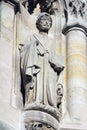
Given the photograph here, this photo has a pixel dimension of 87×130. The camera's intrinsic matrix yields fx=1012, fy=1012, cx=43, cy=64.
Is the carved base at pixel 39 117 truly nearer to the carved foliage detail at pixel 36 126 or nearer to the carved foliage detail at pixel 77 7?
the carved foliage detail at pixel 36 126

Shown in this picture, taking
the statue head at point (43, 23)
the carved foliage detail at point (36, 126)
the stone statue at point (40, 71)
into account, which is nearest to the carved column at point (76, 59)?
the stone statue at point (40, 71)

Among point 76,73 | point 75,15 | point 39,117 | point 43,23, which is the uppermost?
point 75,15

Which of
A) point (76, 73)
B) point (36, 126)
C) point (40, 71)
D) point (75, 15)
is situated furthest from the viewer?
point (75, 15)

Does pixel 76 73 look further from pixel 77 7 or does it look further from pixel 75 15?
pixel 77 7

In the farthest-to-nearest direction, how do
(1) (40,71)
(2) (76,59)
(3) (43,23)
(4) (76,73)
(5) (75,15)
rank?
1. (5) (75,15)
2. (3) (43,23)
3. (2) (76,59)
4. (4) (76,73)
5. (1) (40,71)

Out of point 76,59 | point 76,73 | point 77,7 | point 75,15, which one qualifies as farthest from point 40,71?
point 77,7

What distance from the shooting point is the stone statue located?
12.7 m

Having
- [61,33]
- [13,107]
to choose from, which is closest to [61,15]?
[61,33]

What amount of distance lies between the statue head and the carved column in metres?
0.34

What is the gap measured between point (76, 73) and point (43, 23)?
0.84m

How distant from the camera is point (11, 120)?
477 inches

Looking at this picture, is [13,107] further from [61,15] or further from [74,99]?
[61,15]

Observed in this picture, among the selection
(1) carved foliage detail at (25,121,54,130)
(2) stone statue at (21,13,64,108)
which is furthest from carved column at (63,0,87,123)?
(1) carved foliage detail at (25,121,54,130)

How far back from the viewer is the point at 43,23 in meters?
13.6
